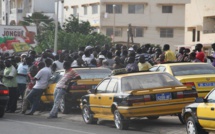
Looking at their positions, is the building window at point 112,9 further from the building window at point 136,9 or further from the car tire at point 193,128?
the car tire at point 193,128

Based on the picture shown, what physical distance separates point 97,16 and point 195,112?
6863 centimetres

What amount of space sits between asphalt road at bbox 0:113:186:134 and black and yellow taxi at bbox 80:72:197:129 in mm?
385

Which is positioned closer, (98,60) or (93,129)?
(93,129)

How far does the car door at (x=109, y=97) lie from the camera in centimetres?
1905

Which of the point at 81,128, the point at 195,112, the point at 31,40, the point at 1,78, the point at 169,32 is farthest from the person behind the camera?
the point at 169,32

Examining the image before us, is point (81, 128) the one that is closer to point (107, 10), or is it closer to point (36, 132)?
point (36, 132)

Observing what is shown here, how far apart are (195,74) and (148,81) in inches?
102

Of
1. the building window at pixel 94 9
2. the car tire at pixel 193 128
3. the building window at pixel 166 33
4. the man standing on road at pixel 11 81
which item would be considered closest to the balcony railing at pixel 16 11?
the building window at pixel 94 9

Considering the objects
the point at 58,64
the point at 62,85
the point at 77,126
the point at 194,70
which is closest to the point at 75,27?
the point at 58,64

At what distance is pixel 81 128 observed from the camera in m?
19.5

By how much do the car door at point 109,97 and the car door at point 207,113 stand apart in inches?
152

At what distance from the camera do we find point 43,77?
974 inches

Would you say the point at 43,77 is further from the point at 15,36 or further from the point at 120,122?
the point at 15,36

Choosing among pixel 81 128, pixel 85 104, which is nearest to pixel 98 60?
pixel 85 104
